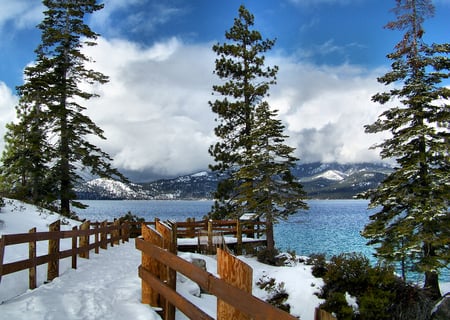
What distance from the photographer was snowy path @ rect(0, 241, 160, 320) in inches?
220

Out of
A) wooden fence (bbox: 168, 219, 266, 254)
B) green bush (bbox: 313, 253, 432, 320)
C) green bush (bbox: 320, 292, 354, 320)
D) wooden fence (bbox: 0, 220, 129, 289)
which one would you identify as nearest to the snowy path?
wooden fence (bbox: 0, 220, 129, 289)

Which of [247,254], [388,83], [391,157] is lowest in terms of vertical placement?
[247,254]

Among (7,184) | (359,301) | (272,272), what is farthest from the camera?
(7,184)

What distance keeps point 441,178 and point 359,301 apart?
7699mm

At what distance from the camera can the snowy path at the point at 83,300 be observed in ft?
18.3

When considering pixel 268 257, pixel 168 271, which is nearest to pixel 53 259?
pixel 168 271

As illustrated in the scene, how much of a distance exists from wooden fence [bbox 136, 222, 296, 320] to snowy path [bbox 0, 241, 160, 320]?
0.48m

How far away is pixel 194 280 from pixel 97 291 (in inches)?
167

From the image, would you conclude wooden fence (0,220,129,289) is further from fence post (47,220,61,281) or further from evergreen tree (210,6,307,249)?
evergreen tree (210,6,307,249)

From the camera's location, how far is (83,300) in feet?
21.2

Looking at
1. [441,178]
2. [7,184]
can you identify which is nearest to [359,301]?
[441,178]

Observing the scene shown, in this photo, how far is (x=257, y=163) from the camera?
20.7 meters

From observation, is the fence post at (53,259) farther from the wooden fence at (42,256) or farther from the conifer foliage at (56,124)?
the conifer foliage at (56,124)

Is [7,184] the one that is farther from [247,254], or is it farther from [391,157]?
[391,157]
